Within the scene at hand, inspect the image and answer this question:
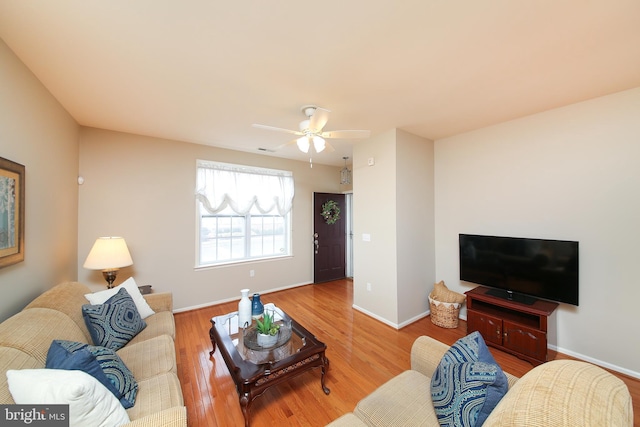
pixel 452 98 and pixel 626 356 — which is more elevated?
pixel 452 98

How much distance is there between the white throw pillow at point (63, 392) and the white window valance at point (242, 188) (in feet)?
9.64

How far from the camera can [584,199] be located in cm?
239

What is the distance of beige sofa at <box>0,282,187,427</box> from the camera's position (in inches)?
45.2

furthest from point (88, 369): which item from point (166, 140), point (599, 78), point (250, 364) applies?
point (599, 78)

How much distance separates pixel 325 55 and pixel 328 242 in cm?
389

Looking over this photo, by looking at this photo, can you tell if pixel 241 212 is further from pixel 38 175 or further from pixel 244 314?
pixel 38 175

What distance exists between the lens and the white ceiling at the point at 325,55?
135cm

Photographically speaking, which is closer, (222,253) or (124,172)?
(124,172)

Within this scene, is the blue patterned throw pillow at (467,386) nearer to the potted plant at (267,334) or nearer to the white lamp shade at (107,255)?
the potted plant at (267,334)

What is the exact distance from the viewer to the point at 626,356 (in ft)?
7.23

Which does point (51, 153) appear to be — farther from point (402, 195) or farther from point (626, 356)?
point (626, 356)

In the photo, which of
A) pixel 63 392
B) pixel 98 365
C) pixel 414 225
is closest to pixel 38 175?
pixel 98 365

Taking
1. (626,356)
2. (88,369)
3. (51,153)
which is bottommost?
(626,356)

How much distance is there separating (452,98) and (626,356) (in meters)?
2.85
